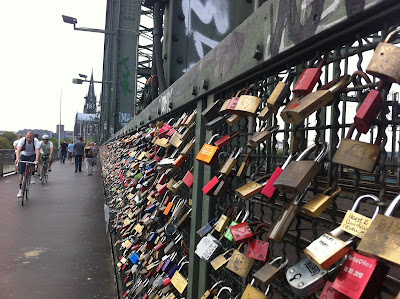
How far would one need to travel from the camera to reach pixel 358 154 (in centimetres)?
71

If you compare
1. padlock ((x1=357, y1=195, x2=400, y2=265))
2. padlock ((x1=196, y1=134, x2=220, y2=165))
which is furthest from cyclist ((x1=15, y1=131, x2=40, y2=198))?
padlock ((x1=357, y1=195, x2=400, y2=265))

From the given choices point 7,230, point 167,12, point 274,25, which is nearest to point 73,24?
point 7,230

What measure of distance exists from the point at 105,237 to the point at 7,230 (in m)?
1.58

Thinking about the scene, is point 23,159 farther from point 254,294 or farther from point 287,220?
point 287,220

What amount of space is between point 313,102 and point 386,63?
0.17 meters

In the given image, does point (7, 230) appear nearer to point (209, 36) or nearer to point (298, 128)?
point (209, 36)

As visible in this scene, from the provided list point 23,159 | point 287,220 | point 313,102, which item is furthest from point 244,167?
point 23,159

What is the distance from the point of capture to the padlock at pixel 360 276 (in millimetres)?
623

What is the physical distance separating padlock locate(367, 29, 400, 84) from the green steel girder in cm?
8

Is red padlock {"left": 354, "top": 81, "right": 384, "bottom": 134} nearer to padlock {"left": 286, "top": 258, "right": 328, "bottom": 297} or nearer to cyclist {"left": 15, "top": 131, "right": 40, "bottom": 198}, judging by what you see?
padlock {"left": 286, "top": 258, "right": 328, "bottom": 297}

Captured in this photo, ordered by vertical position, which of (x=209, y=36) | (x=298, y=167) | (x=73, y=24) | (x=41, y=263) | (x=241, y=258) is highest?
(x=73, y=24)

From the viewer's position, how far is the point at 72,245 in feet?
17.0

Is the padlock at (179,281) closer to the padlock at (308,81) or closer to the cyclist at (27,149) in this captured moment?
the padlock at (308,81)

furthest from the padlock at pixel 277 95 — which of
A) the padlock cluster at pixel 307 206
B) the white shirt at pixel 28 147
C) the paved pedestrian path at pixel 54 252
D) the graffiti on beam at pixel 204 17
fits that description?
the white shirt at pixel 28 147
